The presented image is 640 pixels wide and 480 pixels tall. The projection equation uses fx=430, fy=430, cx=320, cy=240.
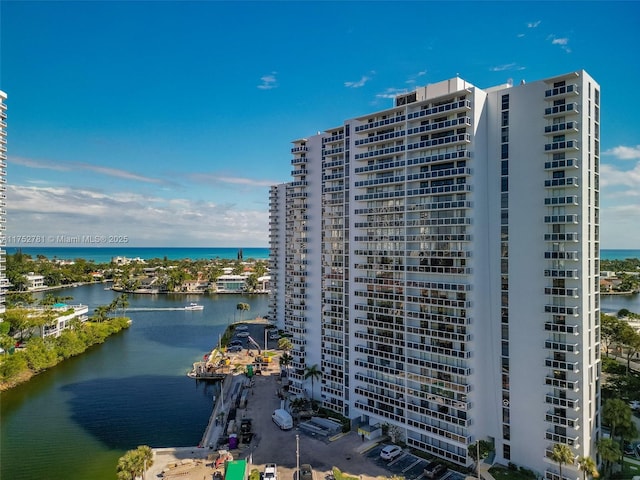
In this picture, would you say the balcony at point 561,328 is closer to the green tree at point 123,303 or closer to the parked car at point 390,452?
the parked car at point 390,452

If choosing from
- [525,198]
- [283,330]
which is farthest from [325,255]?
[283,330]

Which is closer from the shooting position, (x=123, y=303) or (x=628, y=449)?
(x=628, y=449)

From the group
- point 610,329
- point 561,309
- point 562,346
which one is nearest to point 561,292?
point 561,309

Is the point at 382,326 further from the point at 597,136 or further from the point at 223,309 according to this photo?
the point at 223,309

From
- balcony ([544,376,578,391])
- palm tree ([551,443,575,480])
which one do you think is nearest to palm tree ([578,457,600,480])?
palm tree ([551,443,575,480])

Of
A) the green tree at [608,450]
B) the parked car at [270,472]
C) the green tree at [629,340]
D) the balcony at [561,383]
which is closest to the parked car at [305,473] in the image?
the parked car at [270,472]

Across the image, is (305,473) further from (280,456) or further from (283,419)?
(283,419)
